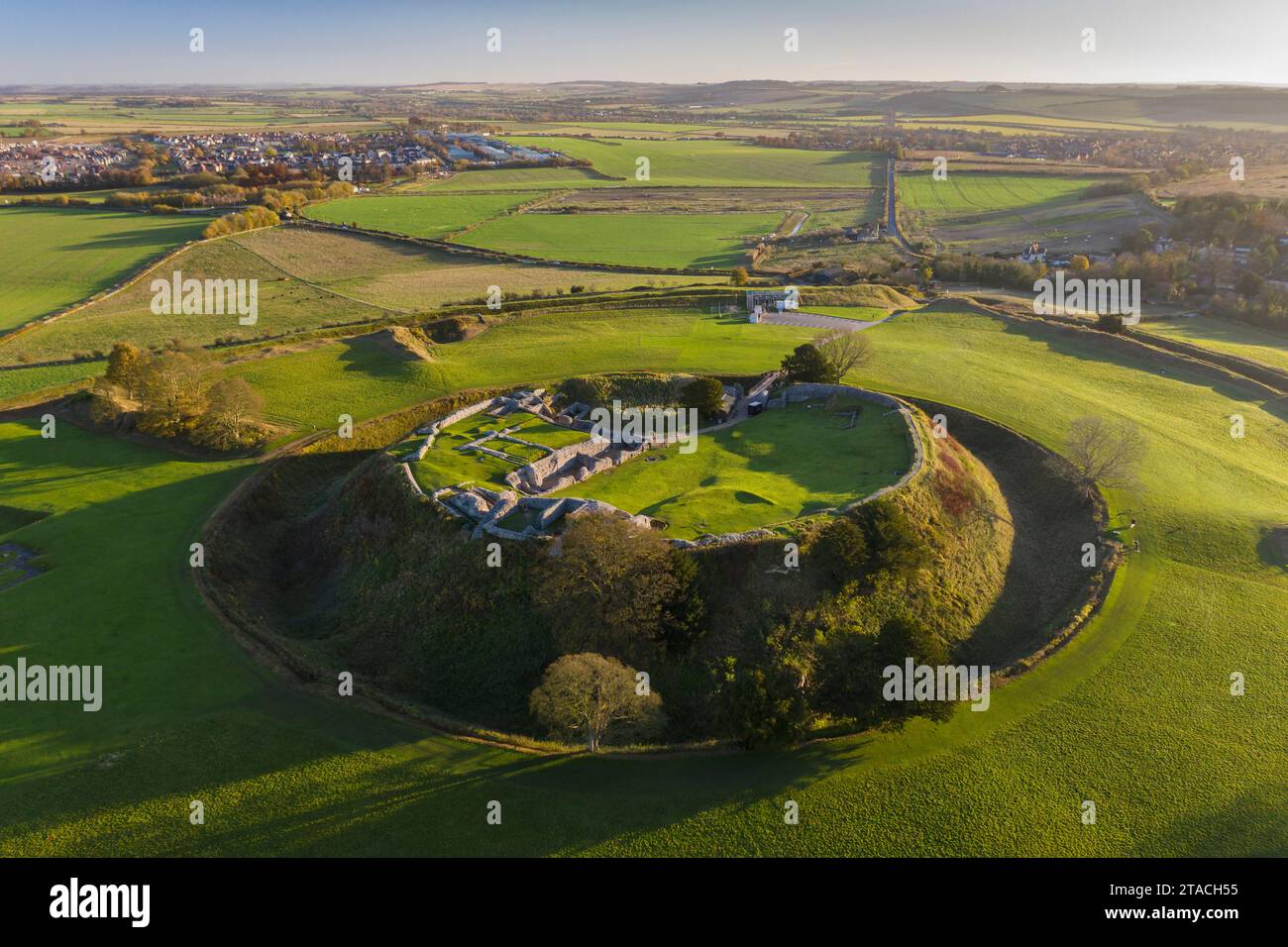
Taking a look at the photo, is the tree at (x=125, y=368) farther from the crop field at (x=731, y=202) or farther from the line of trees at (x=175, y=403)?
the crop field at (x=731, y=202)

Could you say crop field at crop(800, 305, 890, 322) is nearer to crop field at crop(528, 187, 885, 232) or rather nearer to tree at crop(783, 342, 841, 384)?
tree at crop(783, 342, 841, 384)

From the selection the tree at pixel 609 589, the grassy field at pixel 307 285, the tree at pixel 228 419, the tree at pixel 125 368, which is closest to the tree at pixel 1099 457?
the tree at pixel 609 589

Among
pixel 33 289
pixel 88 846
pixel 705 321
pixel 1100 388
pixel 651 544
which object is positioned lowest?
pixel 88 846

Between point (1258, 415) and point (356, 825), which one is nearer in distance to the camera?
point (356, 825)

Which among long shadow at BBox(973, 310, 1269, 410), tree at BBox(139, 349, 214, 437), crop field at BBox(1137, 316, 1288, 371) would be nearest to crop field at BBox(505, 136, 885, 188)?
crop field at BBox(1137, 316, 1288, 371)

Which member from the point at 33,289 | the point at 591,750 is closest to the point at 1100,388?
the point at 591,750

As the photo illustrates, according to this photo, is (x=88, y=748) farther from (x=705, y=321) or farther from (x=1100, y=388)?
(x=1100, y=388)
